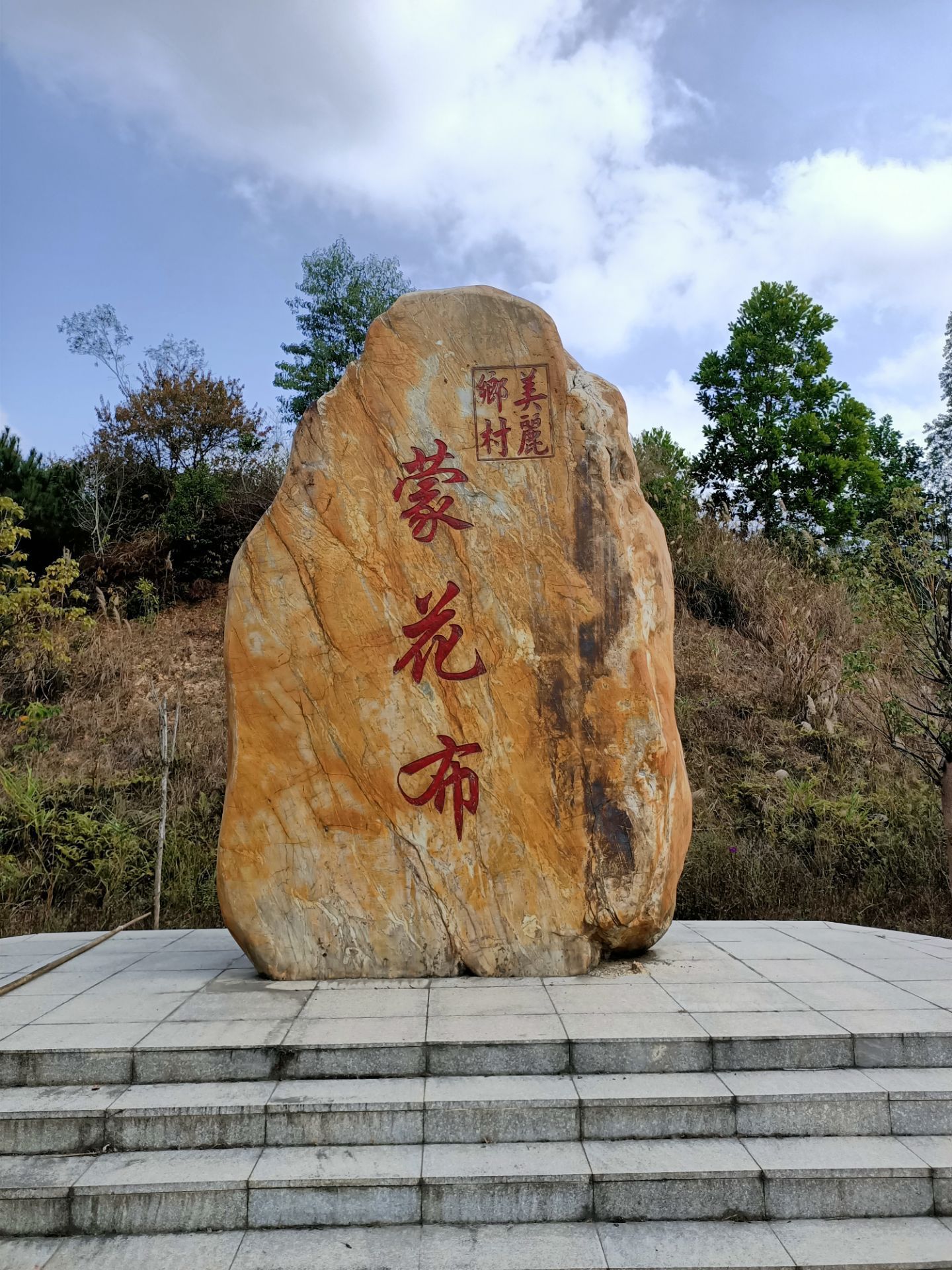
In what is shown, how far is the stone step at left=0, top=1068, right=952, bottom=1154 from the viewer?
2607 mm

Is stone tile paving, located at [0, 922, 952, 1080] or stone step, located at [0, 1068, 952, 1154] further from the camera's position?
stone tile paving, located at [0, 922, 952, 1080]

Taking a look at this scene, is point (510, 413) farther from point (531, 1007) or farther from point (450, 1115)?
point (450, 1115)

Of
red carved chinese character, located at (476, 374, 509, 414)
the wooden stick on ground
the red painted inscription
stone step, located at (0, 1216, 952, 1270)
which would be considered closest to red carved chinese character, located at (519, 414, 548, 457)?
the red painted inscription

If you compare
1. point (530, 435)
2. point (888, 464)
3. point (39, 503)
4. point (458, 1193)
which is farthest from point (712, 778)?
point (888, 464)

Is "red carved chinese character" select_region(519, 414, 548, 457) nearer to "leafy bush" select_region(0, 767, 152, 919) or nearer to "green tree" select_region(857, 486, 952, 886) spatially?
"green tree" select_region(857, 486, 952, 886)

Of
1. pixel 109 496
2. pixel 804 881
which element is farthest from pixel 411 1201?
pixel 109 496

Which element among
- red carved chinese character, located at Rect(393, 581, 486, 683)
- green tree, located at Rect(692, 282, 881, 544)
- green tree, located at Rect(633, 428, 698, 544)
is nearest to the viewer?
red carved chinese character, located at Rect(393, 581, 486, 683)

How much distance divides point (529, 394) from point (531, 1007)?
250cm

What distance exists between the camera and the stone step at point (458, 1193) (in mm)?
2389

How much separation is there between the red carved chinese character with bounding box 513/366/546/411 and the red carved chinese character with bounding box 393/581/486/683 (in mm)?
849

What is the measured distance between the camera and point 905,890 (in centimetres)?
584

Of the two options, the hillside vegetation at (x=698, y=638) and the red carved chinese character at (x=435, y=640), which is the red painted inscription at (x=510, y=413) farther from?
Result: the hillside vegetation at (x=698, y=638)

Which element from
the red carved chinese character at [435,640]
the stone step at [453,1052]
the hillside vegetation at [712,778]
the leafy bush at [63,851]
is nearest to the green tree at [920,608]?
the hillside vegetation at [712,778]

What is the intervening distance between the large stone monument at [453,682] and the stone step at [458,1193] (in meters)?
1.15
